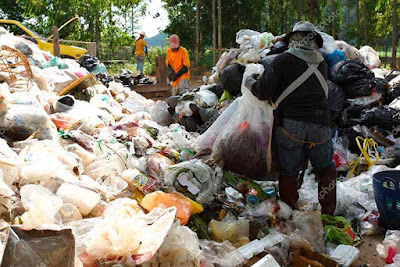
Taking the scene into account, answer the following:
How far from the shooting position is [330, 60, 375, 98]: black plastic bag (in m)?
5.07

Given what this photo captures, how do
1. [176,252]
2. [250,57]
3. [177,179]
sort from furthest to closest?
[250,57]
[177,179]
[176,252]

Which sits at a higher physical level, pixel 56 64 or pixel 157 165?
pixel 56 64

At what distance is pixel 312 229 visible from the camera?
326cm

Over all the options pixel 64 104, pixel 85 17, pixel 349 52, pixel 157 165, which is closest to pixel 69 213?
pixel 157 165

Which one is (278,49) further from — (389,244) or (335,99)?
(389,244)

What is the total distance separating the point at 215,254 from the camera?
2.84 meters

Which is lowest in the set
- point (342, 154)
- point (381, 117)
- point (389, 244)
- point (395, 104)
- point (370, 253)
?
point (370, 253)

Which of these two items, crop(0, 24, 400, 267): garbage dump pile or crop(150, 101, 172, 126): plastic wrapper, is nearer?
crop(0, 24, 400, 267): garbage dump pile

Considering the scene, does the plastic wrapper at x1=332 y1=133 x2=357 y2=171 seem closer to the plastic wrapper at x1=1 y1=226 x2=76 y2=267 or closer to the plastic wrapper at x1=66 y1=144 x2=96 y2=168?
the plastic wrapper at x1=66 y1=144 x2=96 y2=168

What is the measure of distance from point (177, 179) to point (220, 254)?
0.96 metres

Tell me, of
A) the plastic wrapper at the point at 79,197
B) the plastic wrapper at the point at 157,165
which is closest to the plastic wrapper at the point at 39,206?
the plastic wrapper at the point at 79,197

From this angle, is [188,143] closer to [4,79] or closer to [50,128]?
[50,128]

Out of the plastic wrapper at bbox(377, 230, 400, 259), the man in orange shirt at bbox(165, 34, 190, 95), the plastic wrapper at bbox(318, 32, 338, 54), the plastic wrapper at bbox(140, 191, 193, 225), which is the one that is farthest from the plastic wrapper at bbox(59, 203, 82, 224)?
the man in orange shirt at bbox(165, 34, 190, 95)

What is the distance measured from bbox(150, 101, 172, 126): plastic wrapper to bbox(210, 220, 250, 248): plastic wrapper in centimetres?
325
